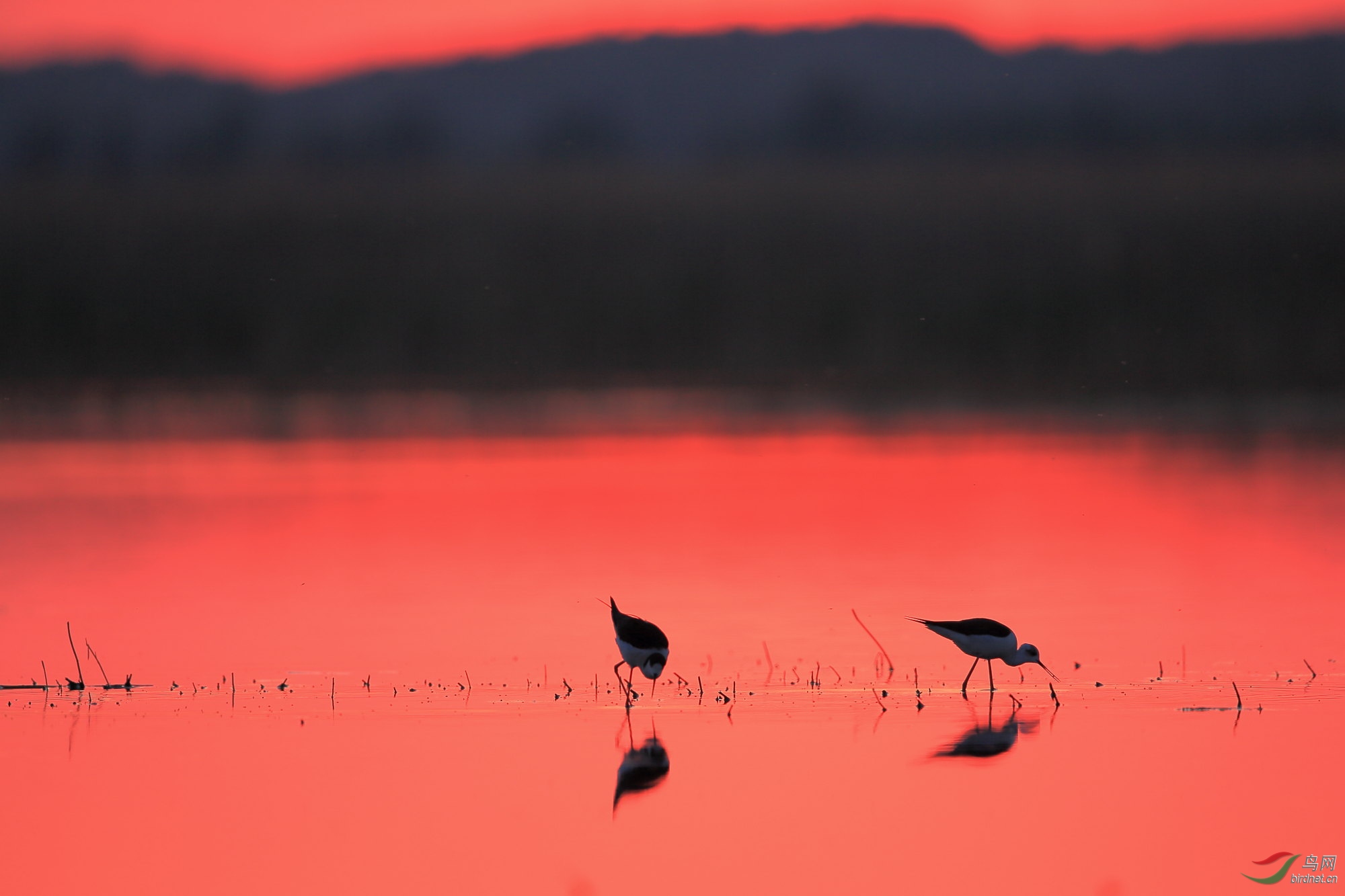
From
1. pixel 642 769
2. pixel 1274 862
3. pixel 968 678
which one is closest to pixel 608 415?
pixel 968 678

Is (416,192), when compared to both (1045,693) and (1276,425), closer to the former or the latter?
(1276,425)

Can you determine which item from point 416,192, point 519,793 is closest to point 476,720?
point 519,793


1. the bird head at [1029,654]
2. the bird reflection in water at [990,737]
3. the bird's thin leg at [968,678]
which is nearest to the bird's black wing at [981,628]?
the bird head at [1029,654]

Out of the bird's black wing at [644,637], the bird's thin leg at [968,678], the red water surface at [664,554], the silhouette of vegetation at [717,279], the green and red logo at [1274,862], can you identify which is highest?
the silhouette of vegetation at [717,279]

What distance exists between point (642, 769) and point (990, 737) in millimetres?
1683

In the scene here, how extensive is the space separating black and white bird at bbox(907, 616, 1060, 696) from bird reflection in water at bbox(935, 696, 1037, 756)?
1.49 ft

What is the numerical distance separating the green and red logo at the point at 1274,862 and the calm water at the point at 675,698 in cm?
5

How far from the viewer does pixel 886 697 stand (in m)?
8.70

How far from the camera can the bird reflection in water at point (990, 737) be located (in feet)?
25.1

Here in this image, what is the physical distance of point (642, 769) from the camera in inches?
293

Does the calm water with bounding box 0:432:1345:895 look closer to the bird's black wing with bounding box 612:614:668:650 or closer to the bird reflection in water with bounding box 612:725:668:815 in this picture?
the bird reflection in water with bounding box 612:725:668:815

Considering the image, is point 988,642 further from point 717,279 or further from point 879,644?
point 717,279

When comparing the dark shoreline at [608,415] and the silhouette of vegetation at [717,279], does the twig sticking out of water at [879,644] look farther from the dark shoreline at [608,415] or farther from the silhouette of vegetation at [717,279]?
the silhouette of vegetation at [717,279]

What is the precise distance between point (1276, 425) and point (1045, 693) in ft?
60.3
